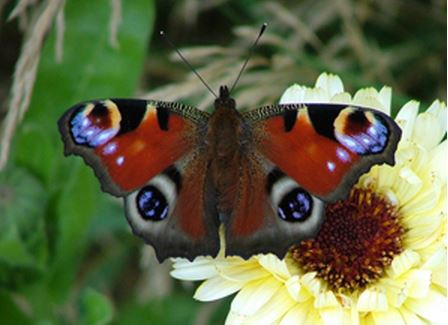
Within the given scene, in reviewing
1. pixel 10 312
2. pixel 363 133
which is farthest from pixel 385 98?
pixel 10 312

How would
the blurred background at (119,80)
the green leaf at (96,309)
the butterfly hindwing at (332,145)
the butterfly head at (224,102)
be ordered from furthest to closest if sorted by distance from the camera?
the blurred background at (119,80) → the green leaf at (96,309) → the butterfly head at (224,102) → the butterfly hindwing at (332,145)

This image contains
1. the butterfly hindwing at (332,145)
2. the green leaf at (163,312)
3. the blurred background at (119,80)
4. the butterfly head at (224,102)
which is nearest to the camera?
the butterfly hindwing at (332,145)

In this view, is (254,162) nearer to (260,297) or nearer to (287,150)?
(287,150)

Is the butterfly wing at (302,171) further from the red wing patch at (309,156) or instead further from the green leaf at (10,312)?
the green leaf at (10,312)

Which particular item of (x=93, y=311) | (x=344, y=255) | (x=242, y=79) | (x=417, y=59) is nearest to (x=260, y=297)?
(x=344, y=255)

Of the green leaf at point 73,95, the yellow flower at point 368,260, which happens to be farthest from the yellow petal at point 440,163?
the green leaf at point 73,95

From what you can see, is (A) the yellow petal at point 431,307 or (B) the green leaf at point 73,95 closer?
(A) the yellow petal at point 431,307

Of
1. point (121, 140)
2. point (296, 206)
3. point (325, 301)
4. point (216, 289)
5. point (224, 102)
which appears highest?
point (121, 140)

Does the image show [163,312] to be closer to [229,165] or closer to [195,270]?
[195,270]
